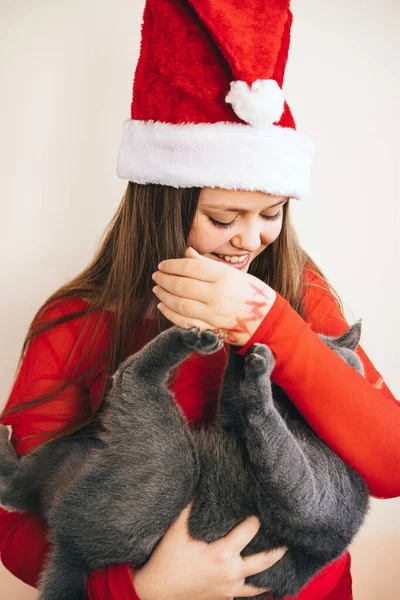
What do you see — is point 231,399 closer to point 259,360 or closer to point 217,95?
point 259,360

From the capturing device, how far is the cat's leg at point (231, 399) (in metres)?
1.08

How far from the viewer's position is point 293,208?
5.31 feet

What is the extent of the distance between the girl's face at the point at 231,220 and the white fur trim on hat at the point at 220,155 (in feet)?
0.08

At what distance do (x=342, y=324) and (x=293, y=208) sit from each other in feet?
1.29

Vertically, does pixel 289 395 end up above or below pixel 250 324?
below

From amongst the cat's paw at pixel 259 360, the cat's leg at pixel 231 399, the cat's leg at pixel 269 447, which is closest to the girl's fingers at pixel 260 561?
the cat's leg at pixel 269 447

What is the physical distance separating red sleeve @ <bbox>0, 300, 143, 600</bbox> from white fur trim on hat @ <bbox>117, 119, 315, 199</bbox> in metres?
0.41

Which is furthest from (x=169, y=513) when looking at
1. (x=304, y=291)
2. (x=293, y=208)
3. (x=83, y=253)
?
(x=293, y=208)

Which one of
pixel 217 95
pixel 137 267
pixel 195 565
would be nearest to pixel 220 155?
pixel 217 95

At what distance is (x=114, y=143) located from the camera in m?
1.50

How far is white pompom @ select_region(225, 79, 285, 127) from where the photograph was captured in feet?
3.23

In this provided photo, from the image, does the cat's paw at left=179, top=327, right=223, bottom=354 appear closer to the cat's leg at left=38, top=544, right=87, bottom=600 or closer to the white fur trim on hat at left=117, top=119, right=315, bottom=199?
the white fur trim on hat at left=117, top=119, right=315, bottom=199

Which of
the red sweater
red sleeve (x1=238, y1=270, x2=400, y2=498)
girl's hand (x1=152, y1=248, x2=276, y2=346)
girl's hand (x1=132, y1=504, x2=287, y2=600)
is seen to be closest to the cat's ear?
the red sweater

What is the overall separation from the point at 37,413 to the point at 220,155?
0.64 meters
